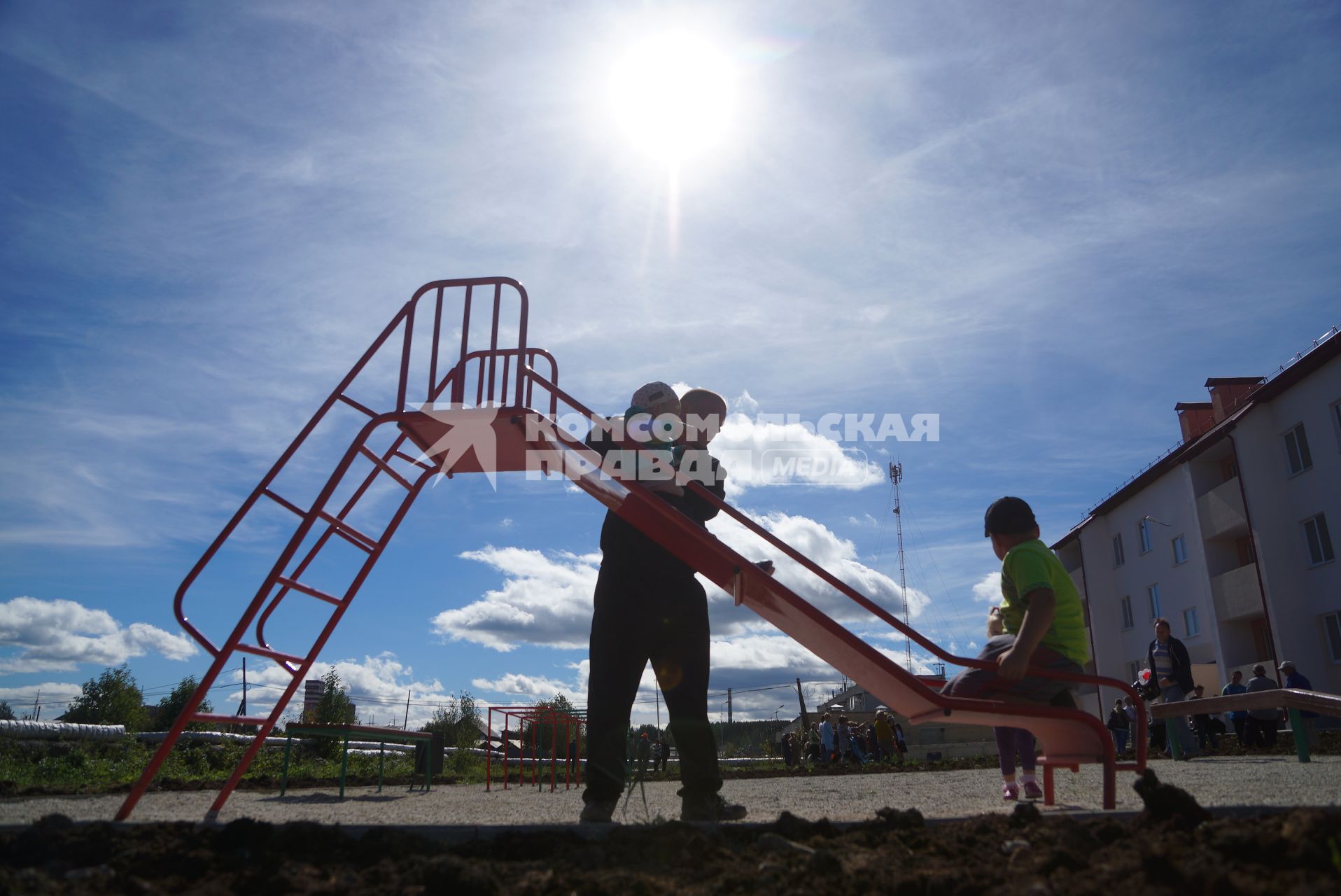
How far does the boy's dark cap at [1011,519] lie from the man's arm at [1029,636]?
1.84 feet

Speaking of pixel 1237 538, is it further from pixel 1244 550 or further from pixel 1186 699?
pixel 1186 699

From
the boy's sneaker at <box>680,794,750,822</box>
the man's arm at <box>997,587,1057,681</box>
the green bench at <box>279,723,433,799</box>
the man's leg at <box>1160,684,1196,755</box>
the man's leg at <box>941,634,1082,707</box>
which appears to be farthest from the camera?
the man's leg at <box>1160,684,1196,755</box>

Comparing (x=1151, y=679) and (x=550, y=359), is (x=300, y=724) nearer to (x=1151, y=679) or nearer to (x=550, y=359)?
(x=550, y=359)

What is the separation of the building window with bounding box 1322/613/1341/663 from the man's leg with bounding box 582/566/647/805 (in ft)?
73.6

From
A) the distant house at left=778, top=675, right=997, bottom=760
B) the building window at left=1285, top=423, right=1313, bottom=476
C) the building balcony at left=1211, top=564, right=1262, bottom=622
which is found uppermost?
the building window at left=1285, top=423, right=1313, bottom=476

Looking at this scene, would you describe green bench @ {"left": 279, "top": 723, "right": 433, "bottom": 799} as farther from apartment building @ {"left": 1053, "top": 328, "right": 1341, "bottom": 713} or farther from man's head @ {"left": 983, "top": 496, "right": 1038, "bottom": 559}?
apartment building @ {"left": 1053, "top": 328, "right": 1341, "bottom": 713}

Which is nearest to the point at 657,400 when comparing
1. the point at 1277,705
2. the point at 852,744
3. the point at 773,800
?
the point at 773,800

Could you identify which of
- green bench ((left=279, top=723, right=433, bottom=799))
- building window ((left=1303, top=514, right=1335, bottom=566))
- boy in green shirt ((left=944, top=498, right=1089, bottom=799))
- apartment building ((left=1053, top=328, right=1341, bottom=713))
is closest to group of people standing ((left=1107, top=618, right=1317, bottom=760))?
boy in green shirt ((left=944, top=498, right=1089, bottom=799))

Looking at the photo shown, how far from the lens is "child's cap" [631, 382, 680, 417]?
4648 mm

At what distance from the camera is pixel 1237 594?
77.8 feet

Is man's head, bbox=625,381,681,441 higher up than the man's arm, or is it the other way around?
man's head, bbox=625,381,681,441

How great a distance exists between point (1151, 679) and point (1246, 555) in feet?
59.5

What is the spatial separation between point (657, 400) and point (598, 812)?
6.78 ft

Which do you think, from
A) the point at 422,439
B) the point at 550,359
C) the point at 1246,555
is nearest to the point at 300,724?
the point at 422,439
